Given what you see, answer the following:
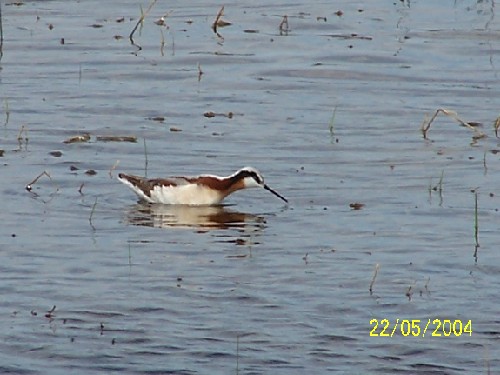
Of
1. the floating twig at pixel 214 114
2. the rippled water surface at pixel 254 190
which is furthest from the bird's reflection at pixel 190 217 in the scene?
the floating twig at pixel 214 114

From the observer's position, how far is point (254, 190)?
50.9 ft

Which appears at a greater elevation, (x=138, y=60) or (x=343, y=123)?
(x=138, y=60)

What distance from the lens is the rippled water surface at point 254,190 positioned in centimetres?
1006

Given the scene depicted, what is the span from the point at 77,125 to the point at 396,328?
7744 millimetres

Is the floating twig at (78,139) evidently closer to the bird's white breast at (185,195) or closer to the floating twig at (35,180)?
the floating twig at (35,180)

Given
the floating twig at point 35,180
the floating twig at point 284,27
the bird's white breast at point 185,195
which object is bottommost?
the bird's white breast at point 185,195

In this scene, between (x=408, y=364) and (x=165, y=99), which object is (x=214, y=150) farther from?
(x=408, y=364)

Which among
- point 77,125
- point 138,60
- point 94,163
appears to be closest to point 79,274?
point 94,163

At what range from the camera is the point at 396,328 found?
33.7ft

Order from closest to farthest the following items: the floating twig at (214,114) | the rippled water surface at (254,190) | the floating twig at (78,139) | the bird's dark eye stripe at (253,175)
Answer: the rippled water surface at (254,190), the bird's dark eye stripe at (253,175), the floating twig at (78,139), the floating twig at (214,114)
